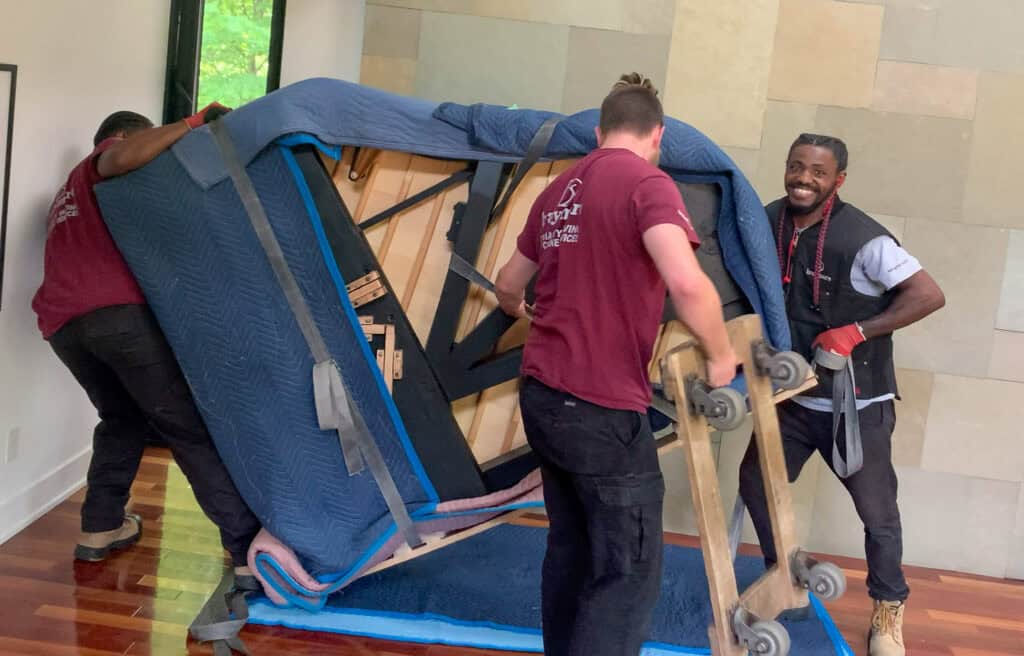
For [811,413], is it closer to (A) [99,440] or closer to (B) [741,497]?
(B) [741,497]

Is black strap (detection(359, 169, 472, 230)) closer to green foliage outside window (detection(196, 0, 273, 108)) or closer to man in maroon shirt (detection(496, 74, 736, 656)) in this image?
man in maroon shirt (detection(496, 74, 736, 656))

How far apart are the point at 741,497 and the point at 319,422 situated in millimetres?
1401

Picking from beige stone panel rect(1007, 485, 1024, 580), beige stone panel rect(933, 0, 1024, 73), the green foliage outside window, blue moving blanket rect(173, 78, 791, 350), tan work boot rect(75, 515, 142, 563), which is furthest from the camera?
the green foliage outside window

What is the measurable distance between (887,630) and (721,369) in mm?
1556

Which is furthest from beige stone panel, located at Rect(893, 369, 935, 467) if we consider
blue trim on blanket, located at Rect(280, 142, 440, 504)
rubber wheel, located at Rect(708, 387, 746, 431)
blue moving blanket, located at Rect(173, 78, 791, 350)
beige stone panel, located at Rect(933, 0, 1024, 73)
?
rubber wheel, located at Rect(708, 387, 746, 431)

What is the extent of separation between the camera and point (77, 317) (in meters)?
3.27

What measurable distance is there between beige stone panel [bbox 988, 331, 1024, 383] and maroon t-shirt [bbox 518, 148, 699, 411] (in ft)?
7.52

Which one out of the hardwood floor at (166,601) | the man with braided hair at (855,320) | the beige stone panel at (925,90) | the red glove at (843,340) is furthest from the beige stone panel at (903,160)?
the hardwood floor at (166,601)

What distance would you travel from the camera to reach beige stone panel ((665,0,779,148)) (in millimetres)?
4141

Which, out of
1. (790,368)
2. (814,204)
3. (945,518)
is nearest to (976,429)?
(945,518)

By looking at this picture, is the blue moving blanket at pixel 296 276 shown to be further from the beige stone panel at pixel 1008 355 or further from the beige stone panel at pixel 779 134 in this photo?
the beige stone panel at pixel 1008 355

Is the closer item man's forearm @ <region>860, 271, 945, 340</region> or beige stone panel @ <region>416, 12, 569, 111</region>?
man's forearm @ <region>860, 271, 945, 340</region>

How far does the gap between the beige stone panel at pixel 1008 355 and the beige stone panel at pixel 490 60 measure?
1.89 metres

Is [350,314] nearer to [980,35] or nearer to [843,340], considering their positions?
[843,340]
